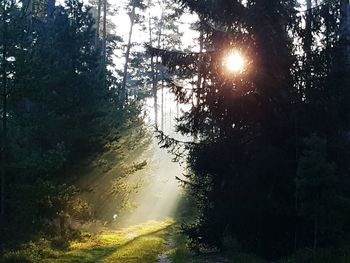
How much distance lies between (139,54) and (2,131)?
4419 cm

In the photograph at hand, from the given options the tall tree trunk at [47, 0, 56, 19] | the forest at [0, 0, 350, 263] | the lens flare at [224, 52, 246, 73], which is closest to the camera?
the forest at [0, 0, 350, 263]

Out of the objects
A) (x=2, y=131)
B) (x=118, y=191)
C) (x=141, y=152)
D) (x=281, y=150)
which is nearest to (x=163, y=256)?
(x=281, y=150)

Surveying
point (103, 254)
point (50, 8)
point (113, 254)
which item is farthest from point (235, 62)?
point (50, 8)

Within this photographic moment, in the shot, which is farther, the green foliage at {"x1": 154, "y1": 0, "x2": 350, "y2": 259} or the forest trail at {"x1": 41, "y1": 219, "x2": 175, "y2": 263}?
the forest trail at {"x1": 41, "y1": 219, "x2": 175, "y2": 263}

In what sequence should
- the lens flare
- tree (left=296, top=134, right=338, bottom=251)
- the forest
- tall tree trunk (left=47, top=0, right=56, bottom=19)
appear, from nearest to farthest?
tree (left=296, top=134, right=338, bottom=251) → the forest → the lens flare → tall tree trunk (left=47, top=0, right=56, bottom=19)

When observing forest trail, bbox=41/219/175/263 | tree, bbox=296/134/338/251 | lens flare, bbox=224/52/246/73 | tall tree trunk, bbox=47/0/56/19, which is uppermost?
tall tree trunk, bbox=47/0/56/19

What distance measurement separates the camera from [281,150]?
17.0 meters

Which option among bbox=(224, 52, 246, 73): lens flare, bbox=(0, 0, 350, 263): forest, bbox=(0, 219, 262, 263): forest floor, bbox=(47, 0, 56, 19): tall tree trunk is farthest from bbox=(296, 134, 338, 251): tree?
bbox=(47, 0, 56, 19): tall tree trunk

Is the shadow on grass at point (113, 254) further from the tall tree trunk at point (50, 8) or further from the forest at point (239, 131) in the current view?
the tall tree trunk at point (50, 8)

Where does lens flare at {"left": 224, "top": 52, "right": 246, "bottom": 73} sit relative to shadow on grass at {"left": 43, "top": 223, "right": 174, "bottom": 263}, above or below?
above

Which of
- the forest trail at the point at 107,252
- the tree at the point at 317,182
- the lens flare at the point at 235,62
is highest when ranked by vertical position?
the lens flare at the point at 235,62

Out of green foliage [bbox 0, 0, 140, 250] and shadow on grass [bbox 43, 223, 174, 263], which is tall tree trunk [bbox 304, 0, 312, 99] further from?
green foliage [bbox 0, 0, 140, 250]

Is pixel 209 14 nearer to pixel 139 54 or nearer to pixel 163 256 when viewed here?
pixel 163 256

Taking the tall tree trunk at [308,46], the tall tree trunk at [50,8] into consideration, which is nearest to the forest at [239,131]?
the tall tree trunk at [308,46]
